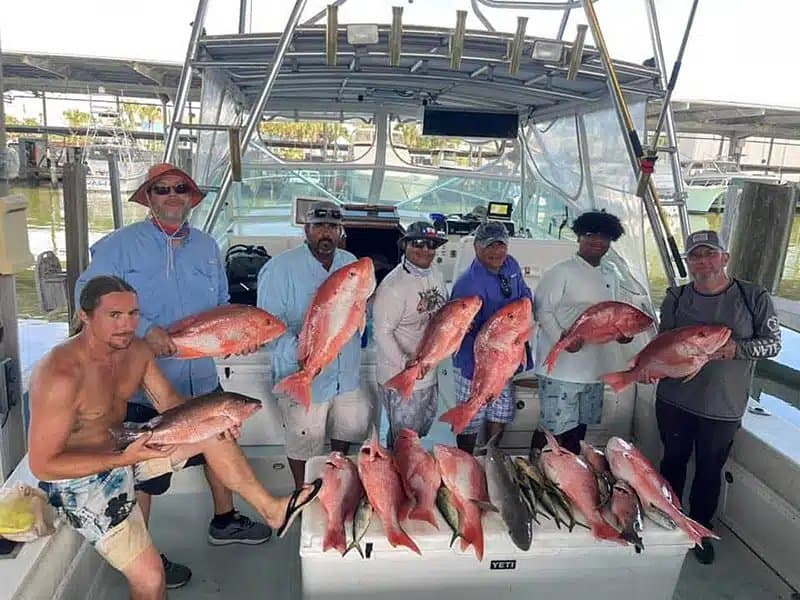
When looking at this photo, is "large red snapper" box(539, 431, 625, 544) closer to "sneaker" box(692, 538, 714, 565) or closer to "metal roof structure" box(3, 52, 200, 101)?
"sneaker" box(692, 538, 714, 565)

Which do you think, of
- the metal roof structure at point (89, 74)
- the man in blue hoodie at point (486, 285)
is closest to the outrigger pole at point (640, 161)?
the man in blue hoodie at point (486, 285)

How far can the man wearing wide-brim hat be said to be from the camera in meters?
2.54

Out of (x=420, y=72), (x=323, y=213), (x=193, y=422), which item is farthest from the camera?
(x=420, y=72)

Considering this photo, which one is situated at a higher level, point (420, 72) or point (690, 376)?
point (420, 72)

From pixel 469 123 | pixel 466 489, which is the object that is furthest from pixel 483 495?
pixel 469 123

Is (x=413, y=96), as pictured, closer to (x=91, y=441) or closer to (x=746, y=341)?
(x=746, y=341)

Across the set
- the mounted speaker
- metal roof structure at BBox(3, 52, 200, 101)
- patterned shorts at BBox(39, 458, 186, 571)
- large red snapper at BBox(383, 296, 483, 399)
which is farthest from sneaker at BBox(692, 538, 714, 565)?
metal roof structure at BBox(3, 52, 200, 101)

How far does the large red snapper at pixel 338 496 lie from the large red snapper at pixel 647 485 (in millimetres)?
982

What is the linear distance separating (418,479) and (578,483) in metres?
0.59

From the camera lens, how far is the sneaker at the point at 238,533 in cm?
289

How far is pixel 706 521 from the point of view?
2922mm

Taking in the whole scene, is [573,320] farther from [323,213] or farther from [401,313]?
[323,213]

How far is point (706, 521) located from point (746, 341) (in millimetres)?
936

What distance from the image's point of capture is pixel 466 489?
218 centimetres
